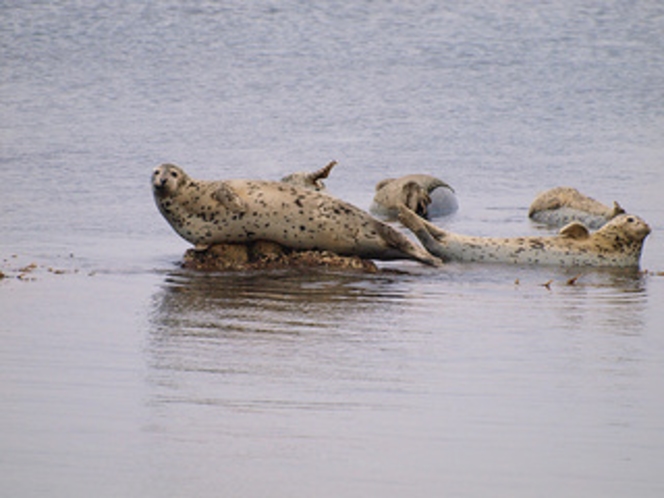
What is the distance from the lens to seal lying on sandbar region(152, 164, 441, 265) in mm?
11094

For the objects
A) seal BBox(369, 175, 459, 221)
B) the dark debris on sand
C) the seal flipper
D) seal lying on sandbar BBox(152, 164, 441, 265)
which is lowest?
seal BBox(369, 175, 459, 221)

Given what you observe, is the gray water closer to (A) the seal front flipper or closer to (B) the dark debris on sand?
(B) the dark debris on sand

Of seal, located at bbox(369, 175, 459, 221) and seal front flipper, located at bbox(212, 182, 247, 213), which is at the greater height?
seal front flipper, located at bbox(212, 182, 247, 213)

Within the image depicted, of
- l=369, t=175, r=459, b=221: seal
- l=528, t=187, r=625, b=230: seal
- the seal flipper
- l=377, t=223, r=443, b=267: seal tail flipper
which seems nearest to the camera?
l=377, t=223, r=443, b=267: seal tail flipper

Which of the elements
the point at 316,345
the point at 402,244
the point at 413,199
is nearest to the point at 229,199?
the point at 402,244

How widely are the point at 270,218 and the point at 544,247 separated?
221 centimetres

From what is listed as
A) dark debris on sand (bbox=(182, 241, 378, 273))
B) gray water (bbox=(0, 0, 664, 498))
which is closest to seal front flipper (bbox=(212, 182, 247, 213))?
dark debris on sand (bbox=(182, 241, 378, 273))

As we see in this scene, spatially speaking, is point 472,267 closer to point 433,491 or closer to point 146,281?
point 146,281

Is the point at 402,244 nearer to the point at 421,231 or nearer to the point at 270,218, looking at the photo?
the point at 421,231

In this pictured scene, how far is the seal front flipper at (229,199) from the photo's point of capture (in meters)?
11.1

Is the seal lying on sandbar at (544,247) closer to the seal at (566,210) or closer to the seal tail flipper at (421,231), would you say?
the seal tail flipper at (421,231)

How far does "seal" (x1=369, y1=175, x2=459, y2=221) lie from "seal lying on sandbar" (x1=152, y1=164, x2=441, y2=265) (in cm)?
484

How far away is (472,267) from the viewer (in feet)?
37.8

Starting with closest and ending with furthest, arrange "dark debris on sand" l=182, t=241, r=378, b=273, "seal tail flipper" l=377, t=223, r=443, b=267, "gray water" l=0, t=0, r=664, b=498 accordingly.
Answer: "gray water" l=0, t=0, r=664, b=498
"dark debris on sand" l=182, t=241, r=378, b=273
"seal tail flipper" l=377, t=223, r=443, b=267
